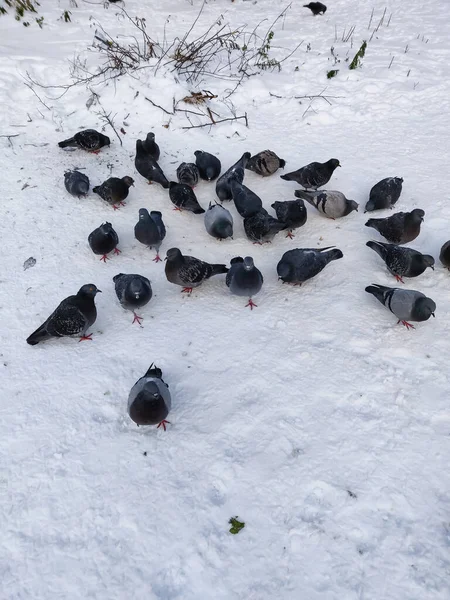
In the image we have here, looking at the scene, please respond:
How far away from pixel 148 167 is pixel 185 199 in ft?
2.76

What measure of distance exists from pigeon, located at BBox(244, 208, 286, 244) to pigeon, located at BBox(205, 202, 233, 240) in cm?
21

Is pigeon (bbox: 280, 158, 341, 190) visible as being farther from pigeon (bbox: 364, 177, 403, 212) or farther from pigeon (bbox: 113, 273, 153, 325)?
pigeon (bbox: 113, 273, 153, 325)

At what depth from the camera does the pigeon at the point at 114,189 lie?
5.45 m

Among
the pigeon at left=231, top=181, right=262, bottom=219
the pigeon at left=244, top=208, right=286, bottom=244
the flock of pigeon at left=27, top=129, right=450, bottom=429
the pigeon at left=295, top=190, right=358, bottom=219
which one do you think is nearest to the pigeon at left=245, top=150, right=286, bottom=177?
the flock of pigeon at left=27, top=129, right=450, bottom=429

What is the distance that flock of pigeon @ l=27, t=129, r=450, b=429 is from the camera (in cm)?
407

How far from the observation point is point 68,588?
2.76 m

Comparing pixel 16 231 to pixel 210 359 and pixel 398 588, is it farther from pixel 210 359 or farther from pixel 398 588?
pixel 398 588

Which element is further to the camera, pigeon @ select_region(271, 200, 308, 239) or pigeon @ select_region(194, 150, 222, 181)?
pigeon @ select_region(194, 150, 222, 181)

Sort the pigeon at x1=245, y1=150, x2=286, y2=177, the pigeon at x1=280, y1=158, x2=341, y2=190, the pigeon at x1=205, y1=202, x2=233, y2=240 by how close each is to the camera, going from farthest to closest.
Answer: the pigeon at x1=245, y1=150, x2=286, y2=177 < the pigeon at x1=280, y1=158, x2=341, y2=190 < the pigeon at x1=205, y1=202, x2=233, y2=240

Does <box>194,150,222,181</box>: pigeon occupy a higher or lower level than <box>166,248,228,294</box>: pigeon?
higher

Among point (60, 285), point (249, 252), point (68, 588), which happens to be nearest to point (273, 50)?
point (249, 252)

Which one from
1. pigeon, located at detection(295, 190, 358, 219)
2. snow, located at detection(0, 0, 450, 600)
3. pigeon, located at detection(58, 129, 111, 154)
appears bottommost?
snow, located at detection(0, 0, 450, 600)

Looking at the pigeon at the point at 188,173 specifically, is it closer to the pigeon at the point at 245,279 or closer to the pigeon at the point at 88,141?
the pigeon at the point at 88,141

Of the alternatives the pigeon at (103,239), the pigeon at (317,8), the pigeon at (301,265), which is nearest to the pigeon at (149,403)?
the pigeon at (301,265)
